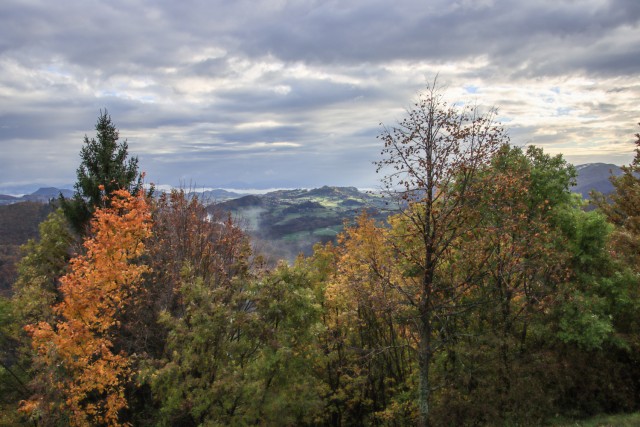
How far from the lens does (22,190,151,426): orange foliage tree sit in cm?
2142

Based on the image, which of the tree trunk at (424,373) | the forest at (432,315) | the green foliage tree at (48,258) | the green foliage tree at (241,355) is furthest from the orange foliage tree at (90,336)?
the tree trunk at (424,373)

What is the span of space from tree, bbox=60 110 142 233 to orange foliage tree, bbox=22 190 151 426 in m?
8.65

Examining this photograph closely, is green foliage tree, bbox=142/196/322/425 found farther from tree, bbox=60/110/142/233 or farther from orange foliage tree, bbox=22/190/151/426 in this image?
tree, bbox=60/110/142/233

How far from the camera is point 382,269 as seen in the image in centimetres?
2066

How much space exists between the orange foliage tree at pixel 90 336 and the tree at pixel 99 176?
8645 millimetres

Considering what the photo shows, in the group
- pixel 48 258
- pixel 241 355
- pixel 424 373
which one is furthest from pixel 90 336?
pixel 424 373

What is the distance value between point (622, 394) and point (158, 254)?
30189 mm

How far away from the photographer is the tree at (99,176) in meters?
35.2

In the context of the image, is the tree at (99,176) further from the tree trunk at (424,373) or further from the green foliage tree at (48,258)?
the tree trunk at (424,373)

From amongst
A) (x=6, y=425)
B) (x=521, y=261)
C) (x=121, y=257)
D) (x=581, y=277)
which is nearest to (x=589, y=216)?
(x=581, y=277)

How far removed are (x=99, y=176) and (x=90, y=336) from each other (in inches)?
696

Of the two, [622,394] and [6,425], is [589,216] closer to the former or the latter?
[622,394]

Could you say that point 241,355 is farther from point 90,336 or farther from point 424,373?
point 90,336

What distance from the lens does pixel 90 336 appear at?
918 inches
